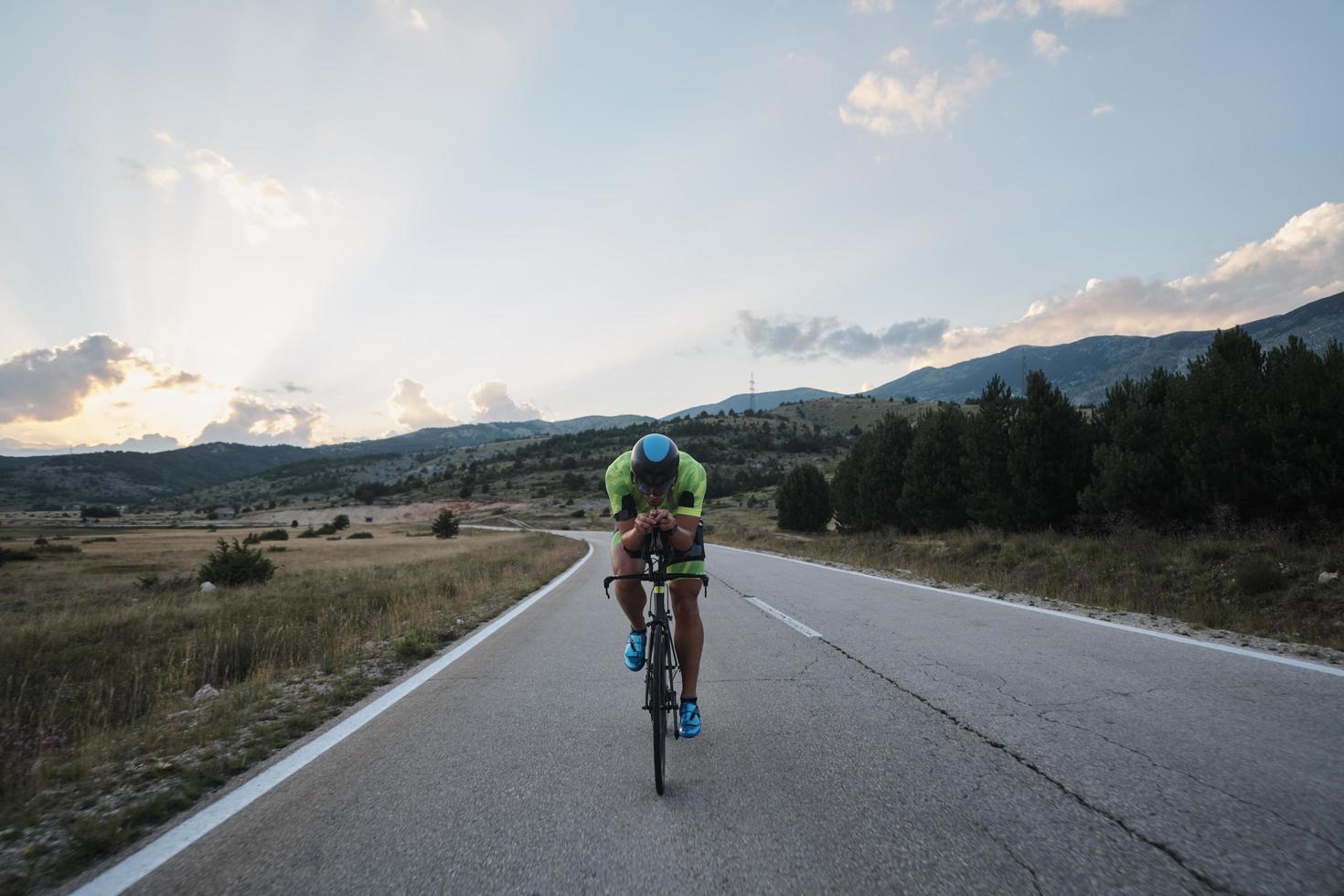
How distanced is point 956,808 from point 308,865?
2.71 meters

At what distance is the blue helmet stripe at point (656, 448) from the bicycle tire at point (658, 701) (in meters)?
0.98

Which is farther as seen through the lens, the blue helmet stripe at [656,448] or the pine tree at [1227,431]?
the pine tree at [1227,431]

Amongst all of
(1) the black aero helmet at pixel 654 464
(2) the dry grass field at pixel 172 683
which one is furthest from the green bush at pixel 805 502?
(1) the black aero helmet at pixel 654 464

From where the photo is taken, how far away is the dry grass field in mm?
3191

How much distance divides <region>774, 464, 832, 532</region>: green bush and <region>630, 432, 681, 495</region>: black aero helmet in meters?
48.8

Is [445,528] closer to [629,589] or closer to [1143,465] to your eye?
[1143,465]

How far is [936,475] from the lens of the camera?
3319 cm

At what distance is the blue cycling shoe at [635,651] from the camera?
4176 mm

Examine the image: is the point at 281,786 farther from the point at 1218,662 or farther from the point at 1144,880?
the point at 1218,662

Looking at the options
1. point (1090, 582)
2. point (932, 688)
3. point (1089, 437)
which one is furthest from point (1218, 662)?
point (1089, 437)

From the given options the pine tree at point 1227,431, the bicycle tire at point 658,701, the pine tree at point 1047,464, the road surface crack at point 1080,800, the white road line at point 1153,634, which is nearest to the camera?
the road surface crack at point 1080,800

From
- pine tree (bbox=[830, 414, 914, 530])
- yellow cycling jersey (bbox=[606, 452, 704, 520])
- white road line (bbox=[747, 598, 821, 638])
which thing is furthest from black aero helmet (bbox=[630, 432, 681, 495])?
pine tree (bbox=[830, 414, 914, 530])

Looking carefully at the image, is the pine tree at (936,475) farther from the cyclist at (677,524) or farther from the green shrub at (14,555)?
the green shrub at (14,555)

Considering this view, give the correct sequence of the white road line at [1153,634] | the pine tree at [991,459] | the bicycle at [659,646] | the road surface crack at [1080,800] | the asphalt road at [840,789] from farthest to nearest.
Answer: the pine tree at [991,459], the white road line at [1153,634], the bicycle at [659,646], the asphalt road at [840,789], the road surface crack at [1080,800]
